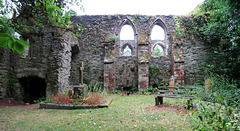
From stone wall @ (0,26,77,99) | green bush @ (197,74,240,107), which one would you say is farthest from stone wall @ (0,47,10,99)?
green bush @ (197,74,240,107)

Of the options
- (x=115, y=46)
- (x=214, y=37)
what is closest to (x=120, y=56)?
(x=115, y=46)

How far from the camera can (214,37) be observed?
28.4 ft

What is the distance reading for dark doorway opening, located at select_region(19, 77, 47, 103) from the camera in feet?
24.1

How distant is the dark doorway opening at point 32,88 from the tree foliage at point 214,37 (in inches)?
384

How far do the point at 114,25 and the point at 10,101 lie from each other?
7.91 metres

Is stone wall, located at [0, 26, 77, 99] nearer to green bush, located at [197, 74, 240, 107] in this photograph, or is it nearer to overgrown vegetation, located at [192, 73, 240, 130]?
overgrown vegetation, located at [192, 73, 240, 130]

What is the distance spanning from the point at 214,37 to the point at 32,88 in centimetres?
1177

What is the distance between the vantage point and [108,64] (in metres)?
9.27

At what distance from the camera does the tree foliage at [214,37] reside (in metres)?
7.43

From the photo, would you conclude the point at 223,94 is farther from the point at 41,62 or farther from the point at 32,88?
the point at 32,88

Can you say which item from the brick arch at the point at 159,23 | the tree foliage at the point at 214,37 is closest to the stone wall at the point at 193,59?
the tree foliage at the point at 214,37

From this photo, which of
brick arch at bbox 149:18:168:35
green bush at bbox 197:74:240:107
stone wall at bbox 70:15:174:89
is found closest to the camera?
green bush at bbox 197:74:240:107

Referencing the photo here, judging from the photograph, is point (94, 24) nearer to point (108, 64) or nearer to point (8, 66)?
point (108, 64)

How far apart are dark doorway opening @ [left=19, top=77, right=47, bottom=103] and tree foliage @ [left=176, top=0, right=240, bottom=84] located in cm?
975
